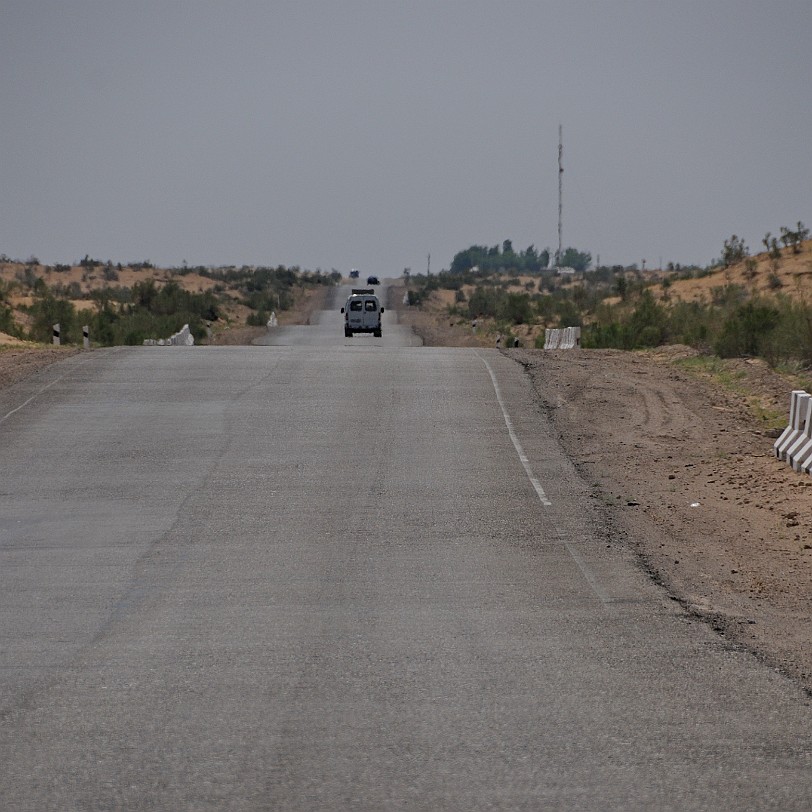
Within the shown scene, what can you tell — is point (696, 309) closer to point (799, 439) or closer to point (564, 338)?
point (564, 338)

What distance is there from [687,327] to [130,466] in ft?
83.8

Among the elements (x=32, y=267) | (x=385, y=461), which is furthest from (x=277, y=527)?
(x=32, y=267)

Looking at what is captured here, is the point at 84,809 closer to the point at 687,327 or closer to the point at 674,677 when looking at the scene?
the point at 674,677

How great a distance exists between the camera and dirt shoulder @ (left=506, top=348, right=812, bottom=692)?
1116 cm

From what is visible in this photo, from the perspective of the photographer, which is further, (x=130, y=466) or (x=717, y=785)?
(x=130, y=466)

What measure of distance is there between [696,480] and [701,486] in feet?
1.50

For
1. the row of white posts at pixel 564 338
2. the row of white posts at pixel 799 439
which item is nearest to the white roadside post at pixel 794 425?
the row of white posts at pixel 799 439

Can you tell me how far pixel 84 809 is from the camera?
6.13 metres

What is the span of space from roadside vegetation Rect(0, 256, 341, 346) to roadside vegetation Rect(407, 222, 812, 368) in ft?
47.6

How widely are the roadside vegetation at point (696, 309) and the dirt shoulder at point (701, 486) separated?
3.08m

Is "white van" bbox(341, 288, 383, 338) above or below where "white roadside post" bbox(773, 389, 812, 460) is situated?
below

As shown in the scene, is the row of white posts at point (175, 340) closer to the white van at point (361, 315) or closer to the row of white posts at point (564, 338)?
the white van at point (361, 315)

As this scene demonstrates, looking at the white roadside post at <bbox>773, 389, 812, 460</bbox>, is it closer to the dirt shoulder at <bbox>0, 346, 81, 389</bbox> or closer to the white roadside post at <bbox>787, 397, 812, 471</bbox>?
the white roadside post at <bbox>787, 397, 812, 471</bbox>

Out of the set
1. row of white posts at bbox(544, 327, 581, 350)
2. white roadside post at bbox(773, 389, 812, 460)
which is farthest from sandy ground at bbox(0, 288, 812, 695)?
row of white posts at bbox(544, 327, 581, 350)
